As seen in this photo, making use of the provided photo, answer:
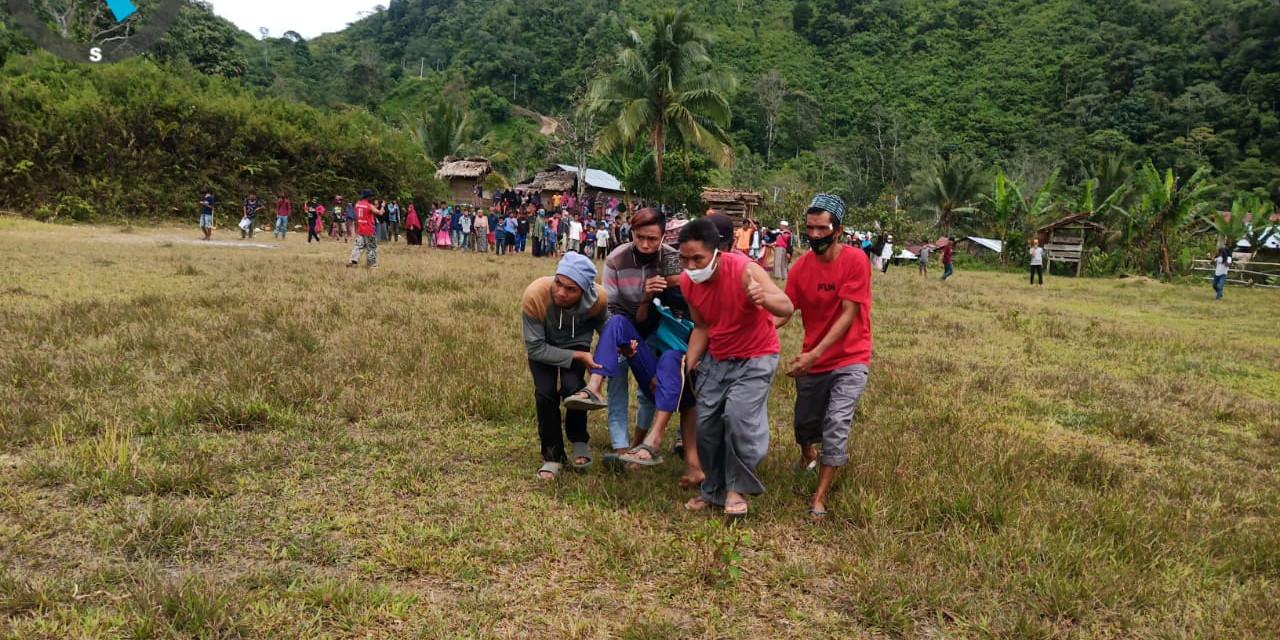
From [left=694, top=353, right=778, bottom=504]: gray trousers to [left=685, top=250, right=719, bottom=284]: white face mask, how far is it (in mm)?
462

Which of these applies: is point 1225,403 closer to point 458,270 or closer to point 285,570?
point 285,570

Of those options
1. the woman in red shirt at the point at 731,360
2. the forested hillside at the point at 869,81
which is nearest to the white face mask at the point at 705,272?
the woman in red shirt at the point at 731,360

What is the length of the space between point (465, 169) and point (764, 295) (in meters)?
36.2

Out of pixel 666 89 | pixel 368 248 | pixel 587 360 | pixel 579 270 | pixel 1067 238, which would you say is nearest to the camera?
pixel 579 270

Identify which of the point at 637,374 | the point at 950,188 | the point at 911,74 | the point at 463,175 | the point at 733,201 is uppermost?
the point at 911,74

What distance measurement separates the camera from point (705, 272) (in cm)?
378

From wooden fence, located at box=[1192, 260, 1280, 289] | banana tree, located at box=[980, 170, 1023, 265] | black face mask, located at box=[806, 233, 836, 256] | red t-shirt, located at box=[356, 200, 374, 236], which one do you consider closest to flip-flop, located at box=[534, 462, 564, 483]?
black face mask, located at box=[806, 233, 836, 256]

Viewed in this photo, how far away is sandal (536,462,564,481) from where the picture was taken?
164 inches

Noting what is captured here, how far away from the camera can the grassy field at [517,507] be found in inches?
110

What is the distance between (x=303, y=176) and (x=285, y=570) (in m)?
28.6

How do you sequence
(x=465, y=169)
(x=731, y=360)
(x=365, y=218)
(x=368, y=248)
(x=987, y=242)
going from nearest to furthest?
(x=731, y=360)
(x=365, y=218)
(x=368, y=248)
(x=465, y=169)
(x=987, y=242)

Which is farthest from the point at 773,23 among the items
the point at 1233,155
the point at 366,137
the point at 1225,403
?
the point at 1225,403

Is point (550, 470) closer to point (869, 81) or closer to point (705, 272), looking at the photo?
point (705, 272)

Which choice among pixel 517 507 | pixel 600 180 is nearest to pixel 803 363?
pixel 517 507
